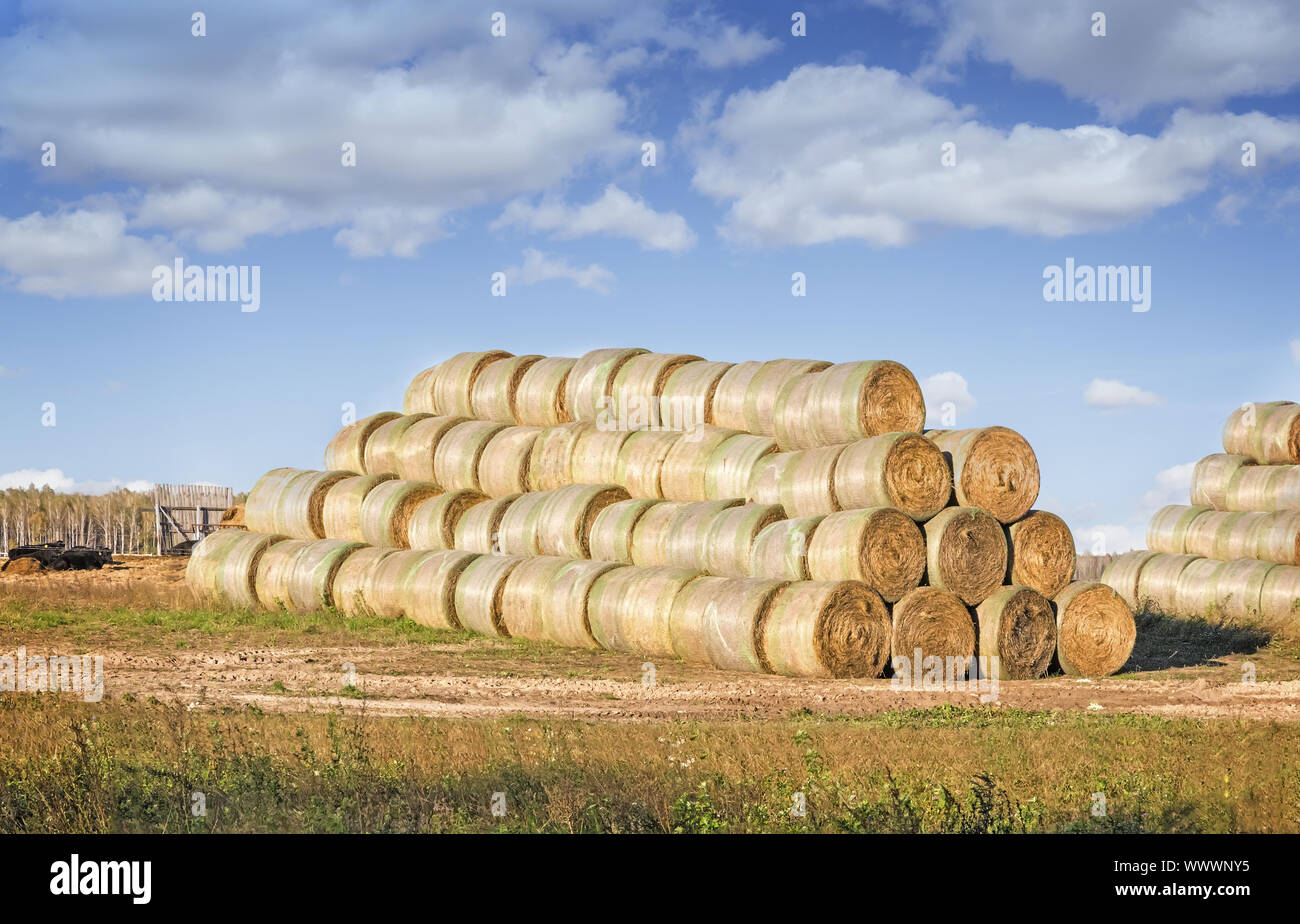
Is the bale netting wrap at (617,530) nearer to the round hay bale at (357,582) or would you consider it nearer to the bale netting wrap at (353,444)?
the round hay bale at (357,582)

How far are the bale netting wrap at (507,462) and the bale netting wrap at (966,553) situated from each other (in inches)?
281

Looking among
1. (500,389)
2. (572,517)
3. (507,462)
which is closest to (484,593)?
(572,517)

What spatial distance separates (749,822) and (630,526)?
12059 mm

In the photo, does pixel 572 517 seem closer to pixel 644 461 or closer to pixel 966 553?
pixel 644 461

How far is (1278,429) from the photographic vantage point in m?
22.3

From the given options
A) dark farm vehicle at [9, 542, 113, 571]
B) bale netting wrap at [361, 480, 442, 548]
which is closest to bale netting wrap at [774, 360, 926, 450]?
bale netting wrap at [361, 480, 442, 548]

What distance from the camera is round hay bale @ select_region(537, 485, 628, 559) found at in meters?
19.2

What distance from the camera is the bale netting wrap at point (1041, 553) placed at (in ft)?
53.3

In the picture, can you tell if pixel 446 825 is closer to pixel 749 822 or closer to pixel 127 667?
pixel 749 822

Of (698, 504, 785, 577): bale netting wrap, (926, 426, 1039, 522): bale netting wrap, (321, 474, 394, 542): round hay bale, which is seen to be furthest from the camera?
(321, 474, 394, 542): round hay bale

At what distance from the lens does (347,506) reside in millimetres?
22828

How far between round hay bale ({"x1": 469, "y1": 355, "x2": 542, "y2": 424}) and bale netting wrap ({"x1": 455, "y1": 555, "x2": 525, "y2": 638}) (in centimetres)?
400

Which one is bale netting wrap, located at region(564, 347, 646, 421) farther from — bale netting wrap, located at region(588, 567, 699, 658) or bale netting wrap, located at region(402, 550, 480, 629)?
bale netting wrap, located at region(588, 567, 699, 658)

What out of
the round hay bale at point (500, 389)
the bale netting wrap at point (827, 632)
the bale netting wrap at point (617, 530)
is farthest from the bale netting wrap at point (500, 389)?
the bale netting wrap at point (827, 632)
